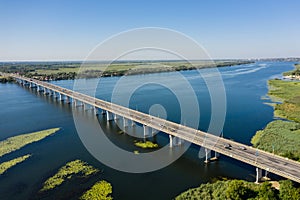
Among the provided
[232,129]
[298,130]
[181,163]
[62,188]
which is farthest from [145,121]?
[298,130]

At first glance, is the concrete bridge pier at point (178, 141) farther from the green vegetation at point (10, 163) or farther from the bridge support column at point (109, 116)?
the green vegetation at point (10, 163)

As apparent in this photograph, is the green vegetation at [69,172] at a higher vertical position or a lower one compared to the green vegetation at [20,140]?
lower

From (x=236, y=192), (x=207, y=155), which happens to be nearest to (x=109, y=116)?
(x=207, y=155)

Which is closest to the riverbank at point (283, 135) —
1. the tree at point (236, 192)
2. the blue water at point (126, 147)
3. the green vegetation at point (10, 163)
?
the blue water at point (126, 147)

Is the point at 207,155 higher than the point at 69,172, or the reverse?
the point at 207,155

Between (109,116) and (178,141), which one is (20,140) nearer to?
(109,116)

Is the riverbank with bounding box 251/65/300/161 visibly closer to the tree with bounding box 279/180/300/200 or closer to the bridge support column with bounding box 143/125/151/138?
the tree with bounding box 279/180/300/200
